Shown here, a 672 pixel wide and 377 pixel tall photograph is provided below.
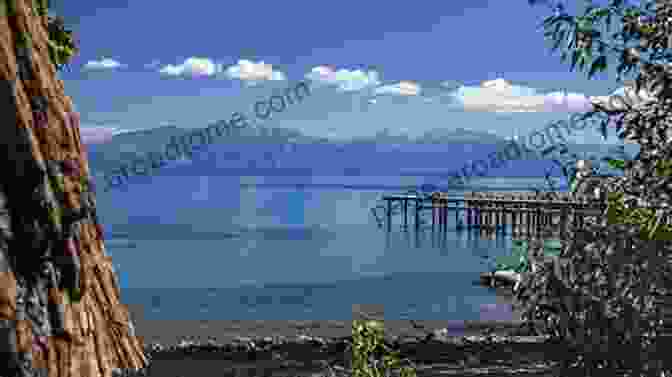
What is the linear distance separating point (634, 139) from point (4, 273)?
144 inches

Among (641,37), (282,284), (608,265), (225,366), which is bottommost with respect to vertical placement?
(282,284)

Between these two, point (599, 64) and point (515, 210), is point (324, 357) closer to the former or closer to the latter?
point (599, 64)

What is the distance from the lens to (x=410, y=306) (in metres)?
32.8

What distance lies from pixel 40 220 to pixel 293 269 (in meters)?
45.0

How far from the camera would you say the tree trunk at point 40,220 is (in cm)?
126

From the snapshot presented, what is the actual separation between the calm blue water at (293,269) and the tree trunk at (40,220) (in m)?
27.5

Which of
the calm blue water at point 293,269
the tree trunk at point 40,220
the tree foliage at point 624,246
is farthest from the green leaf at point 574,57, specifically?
the calm blue water at point 293,269

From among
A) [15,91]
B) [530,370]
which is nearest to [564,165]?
[15,91]

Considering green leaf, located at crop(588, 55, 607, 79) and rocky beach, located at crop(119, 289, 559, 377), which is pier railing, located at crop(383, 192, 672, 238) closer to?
green leaf, located at crop(588, 55, 607, 79)

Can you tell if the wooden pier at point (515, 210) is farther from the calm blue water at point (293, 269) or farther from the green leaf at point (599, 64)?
the calm blue water at point (293, 269)

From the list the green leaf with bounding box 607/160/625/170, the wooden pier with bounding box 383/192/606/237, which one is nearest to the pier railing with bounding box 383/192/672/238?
the wooden pier with bounding box 383/192/606/237

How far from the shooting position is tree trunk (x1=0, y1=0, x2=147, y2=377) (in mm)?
1261

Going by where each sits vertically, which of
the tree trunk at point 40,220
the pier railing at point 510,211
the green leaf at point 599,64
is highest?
the green leaf at point 599,64

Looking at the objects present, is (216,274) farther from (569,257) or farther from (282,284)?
(569,257)
